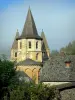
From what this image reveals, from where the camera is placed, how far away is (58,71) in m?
53.3

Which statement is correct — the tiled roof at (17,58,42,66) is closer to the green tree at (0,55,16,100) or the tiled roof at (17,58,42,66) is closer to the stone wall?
the green tree at (0,55,16,100)

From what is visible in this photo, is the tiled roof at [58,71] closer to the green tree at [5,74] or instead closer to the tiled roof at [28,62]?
the green tree at [5,74]

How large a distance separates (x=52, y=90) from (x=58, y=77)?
1662 centimetres

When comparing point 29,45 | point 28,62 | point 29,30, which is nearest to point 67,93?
point 28,62

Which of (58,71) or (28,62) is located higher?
(28,62)

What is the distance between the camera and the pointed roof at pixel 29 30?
11422 centimetres

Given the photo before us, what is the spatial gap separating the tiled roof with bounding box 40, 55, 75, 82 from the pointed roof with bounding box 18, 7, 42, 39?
57732 mm

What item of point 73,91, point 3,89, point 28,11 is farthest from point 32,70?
point 73,91

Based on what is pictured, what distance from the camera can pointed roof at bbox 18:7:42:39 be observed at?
11422 centimetres

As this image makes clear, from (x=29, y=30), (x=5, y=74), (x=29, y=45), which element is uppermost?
(x=29, y=30)

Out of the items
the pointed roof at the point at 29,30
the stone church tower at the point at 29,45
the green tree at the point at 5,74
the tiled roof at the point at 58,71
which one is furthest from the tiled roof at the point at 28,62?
the green tree at the point at 5,74

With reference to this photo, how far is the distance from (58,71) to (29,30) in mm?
62708

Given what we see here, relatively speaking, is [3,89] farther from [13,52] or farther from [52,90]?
[13,52]

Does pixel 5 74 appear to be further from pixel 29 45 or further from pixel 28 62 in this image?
pixel 29 45
